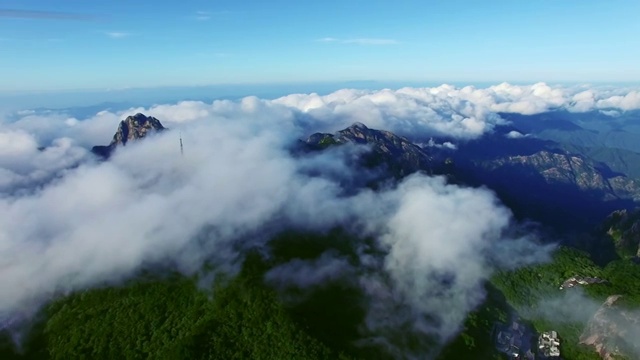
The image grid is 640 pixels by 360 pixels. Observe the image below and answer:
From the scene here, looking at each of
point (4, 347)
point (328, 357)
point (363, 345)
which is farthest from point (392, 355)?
point (4, 347)

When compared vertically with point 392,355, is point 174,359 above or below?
above

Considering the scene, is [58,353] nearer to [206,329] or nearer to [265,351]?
[206,329]

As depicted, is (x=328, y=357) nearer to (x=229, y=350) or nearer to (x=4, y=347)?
(x=229, y=350)

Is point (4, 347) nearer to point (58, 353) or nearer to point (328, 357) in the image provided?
point (58, 353)

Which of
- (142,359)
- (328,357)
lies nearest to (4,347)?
(142,359)

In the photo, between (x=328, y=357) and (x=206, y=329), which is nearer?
(x=328, y=357)

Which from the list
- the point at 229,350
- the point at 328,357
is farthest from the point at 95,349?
the point at 328,357

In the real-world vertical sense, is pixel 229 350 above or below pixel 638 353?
above

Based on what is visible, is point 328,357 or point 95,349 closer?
point 328,357
